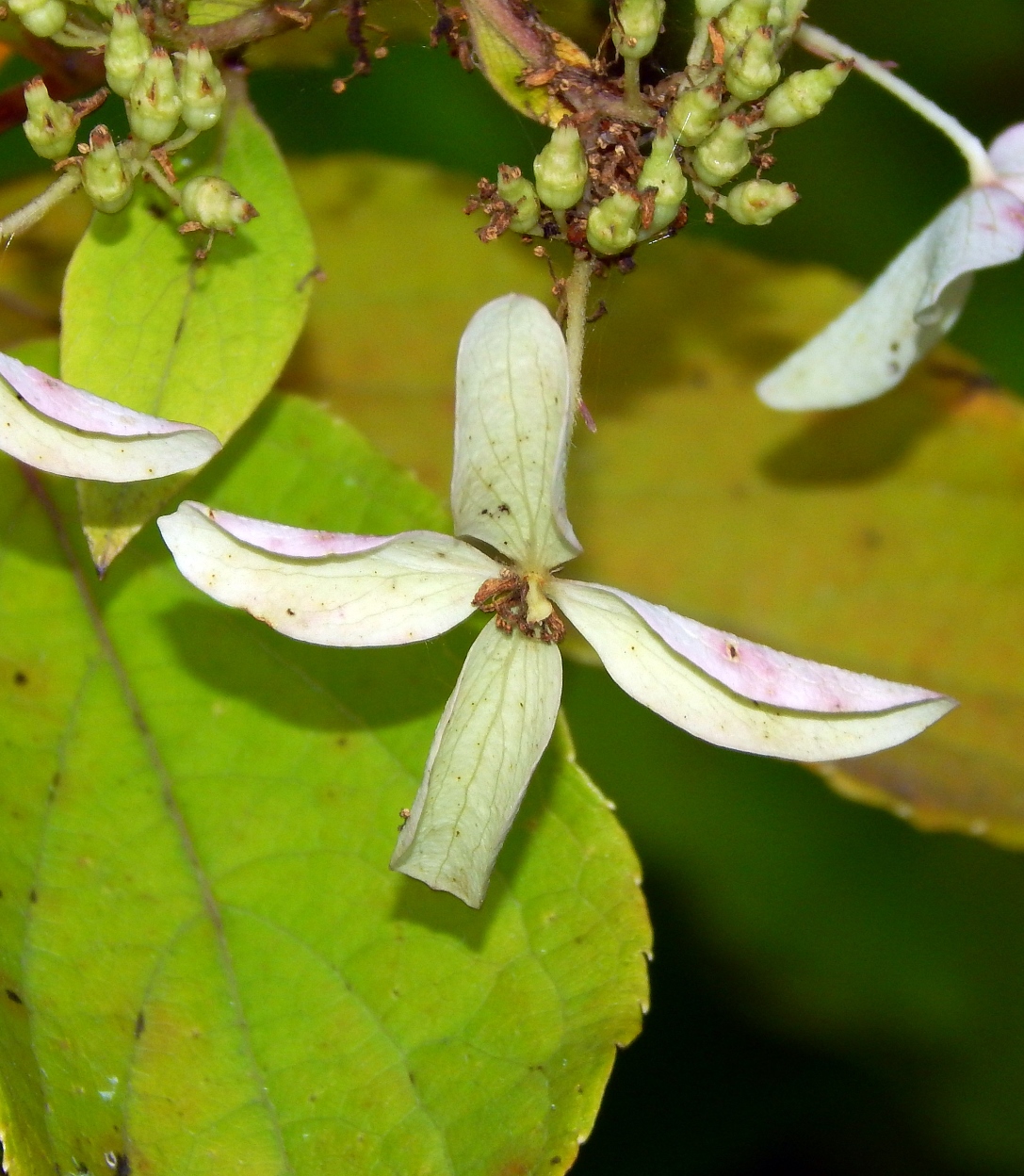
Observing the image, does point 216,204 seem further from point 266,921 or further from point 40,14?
point 266,921

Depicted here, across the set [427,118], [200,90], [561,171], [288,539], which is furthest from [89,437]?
[427,118]

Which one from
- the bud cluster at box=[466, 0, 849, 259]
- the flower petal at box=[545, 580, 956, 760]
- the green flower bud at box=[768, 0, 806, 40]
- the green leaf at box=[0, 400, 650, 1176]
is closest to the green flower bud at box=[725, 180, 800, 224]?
the bud cluster at box=[466, 0, 849, 259]

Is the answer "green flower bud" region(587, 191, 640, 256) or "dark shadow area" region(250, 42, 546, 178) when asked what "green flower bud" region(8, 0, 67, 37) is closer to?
"green flower bud" region(587, 191, 640, 256)

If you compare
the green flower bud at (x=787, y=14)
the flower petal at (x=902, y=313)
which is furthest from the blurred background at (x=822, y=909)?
the green flower bud at (x=787, y=14)

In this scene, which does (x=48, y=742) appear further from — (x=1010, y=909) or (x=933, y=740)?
(x=1010, y=909)

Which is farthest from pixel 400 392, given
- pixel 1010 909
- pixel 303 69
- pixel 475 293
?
pixel 1010 909

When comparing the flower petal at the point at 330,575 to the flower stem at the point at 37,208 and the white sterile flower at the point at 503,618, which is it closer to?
the white sterile flower at the point at 503,618
